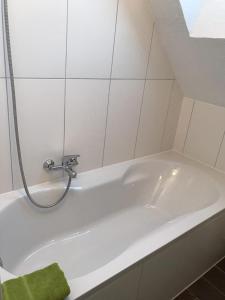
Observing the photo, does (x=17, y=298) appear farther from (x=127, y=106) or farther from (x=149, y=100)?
(x=149, y=100)

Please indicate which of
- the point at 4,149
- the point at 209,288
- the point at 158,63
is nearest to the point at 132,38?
the point at 158,63

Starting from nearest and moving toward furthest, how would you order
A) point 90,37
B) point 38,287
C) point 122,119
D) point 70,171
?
point 38,287 → point 90,37 → point 70,171 → point 122,119

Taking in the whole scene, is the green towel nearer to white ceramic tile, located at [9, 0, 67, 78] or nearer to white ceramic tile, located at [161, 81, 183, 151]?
white ceramic tile, located at [9, 0, 67, 78]

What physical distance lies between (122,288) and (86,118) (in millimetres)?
936

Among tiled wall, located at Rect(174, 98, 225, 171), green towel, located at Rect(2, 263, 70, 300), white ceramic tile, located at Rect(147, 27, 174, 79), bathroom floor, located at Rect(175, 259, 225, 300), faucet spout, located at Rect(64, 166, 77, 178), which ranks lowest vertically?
bathroom floor, located at Rect(175, 259, 225, 300)

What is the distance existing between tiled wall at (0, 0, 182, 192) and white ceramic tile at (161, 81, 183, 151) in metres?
0.08

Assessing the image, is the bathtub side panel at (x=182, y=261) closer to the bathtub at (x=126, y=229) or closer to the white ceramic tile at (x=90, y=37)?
the bathtub at (x=126, y=229)

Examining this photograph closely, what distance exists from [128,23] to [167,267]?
136 cm

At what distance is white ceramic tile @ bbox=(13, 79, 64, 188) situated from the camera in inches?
51.5

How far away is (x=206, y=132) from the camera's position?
1987 millimetres

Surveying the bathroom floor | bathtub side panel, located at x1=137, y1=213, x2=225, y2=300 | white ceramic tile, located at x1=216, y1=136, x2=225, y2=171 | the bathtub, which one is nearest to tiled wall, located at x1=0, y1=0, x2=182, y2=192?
the bathtub

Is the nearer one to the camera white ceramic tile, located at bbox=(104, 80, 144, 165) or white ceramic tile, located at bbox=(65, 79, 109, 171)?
white ceramic tile, located at bbox=(65, 79, 109, 171)

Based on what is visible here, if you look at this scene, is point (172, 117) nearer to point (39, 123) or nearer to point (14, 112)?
point (39, 123)

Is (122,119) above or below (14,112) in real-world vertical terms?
below
